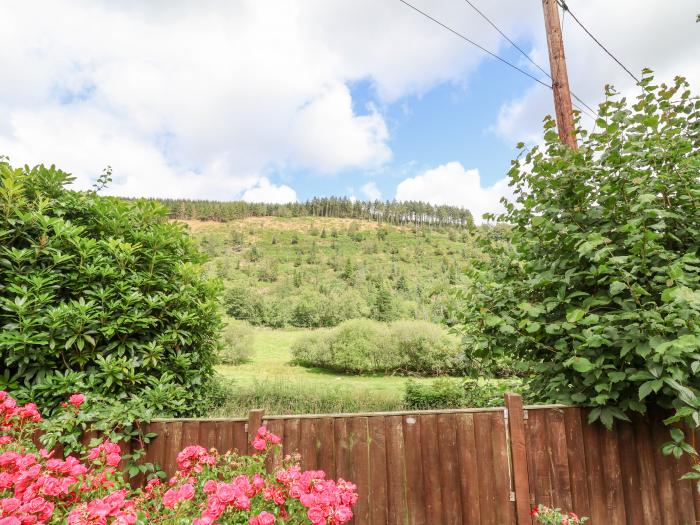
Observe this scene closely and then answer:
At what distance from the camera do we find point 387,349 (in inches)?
495

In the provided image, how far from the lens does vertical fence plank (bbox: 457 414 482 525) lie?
244 cm

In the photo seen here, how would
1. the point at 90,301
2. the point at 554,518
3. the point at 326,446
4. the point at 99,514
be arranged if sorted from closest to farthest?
the point at 99,514 → the point at 554,518 → the point at 326,446 → the point at 90,301

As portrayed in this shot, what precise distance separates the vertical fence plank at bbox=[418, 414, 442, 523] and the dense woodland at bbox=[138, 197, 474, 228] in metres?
61.7

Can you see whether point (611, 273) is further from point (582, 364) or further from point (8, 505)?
point (8, 505)

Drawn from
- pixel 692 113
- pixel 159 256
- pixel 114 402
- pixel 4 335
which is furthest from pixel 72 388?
pixel 692 113

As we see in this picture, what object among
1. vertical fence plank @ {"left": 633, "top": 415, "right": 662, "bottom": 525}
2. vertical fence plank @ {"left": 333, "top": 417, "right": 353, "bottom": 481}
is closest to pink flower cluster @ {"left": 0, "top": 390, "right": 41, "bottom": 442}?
vertical fence plank @ {"left": 333, "top": 417, "right": 353, "bottom": 481}

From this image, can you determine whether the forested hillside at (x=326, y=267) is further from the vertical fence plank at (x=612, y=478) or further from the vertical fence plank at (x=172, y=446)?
the vertical fence plank at (x=172, y=446)

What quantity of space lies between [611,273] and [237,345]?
13.3m

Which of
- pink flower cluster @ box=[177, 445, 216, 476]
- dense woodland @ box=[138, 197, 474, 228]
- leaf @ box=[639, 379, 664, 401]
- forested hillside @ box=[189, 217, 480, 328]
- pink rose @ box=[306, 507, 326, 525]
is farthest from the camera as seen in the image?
dense woodland @ box=[138, 197, 474, 228]

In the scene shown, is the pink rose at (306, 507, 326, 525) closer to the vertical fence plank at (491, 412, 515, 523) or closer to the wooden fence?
the wooden fence

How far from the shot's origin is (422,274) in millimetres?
37969

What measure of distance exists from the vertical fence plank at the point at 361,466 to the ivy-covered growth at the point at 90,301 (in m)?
1.52

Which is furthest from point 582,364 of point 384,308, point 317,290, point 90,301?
point 317,290

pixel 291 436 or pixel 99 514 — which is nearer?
pixel 99 514
